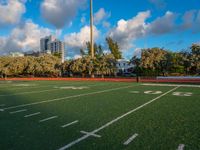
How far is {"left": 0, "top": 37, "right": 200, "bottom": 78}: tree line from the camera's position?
1431 inches

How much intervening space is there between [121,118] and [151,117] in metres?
0.98

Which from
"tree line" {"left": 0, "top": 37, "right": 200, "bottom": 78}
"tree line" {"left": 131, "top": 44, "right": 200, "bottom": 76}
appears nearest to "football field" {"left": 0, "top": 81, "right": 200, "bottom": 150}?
"tree line" {"left": 0, "top": 37, "right": 200, "bottom": 78}

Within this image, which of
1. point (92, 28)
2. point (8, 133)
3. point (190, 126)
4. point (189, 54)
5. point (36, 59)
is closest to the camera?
point (8, 133)

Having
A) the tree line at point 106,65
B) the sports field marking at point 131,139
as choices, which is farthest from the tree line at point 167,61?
the sports field marking at point 131,139

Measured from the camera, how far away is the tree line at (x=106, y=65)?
119 feet

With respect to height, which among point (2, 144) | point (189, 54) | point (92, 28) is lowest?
point (2, 144)

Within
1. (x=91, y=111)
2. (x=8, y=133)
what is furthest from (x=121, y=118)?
(x=8, y=133)

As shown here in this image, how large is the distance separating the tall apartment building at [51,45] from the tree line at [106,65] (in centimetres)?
10809

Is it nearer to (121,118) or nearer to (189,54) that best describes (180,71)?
(189,54)

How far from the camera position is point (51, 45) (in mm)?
171625

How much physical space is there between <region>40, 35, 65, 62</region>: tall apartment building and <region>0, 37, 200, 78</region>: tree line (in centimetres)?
10809

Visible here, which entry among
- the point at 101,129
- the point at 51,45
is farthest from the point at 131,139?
the point at 51,45

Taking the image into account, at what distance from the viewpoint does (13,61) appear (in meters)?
55.2

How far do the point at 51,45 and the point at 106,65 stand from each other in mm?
133598
